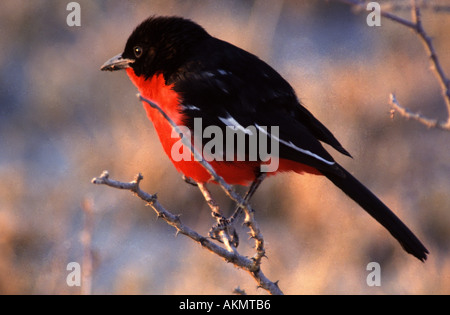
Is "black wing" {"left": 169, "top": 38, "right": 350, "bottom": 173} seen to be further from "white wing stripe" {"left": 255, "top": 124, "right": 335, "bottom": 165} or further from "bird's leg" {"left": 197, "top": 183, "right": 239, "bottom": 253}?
"bird's leg" {"left": 197, "top": 183, "right": 239, "bottom": 253}

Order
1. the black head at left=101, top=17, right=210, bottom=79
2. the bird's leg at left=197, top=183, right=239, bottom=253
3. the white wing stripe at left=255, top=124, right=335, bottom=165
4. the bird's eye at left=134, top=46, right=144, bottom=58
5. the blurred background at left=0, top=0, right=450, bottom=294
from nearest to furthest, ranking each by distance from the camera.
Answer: the bird's leg at left=197, top=183, right=239, bottom=253
the white wing stripe at left=255, top=124, right=335, bottom=165
the black head at left=101, top=17, right=210, bottom=79
the bird's eye at left=134, top=46, right=144, bottom=58
the blurred background at left=0, top=0, right=450, bottom=294

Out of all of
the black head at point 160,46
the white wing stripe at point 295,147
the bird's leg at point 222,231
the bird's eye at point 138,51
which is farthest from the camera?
the bird's eye at point 138,51

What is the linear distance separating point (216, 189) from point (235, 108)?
2.84m

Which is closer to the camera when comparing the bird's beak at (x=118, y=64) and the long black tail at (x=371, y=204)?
the long black tail at (x=371, y=204)

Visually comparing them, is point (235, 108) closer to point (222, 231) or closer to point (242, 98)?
point (242, 98)

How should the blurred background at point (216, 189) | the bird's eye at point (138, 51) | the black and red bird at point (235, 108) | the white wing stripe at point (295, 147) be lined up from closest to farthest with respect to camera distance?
the white wing stripe at point (295, 147) < the black and red bird at point (235, 108) < the bird's eye at point (138, 51) < the blurred background at point (216, 189)

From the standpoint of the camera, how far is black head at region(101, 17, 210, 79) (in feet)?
12.5

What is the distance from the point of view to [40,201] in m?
6.76

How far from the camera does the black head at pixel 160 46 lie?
3811mm

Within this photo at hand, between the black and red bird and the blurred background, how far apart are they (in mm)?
1966

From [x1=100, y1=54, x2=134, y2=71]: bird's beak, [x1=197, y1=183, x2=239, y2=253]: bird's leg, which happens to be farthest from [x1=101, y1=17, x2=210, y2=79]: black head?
[x1=197, y1=183, x2=239, y2=253]: bird's leg

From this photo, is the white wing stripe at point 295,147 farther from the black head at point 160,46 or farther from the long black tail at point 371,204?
the black head at point 160,46

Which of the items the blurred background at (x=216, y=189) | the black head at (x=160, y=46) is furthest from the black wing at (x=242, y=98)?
the blurred background at (x=216, y=189)

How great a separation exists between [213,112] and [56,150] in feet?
13.6
